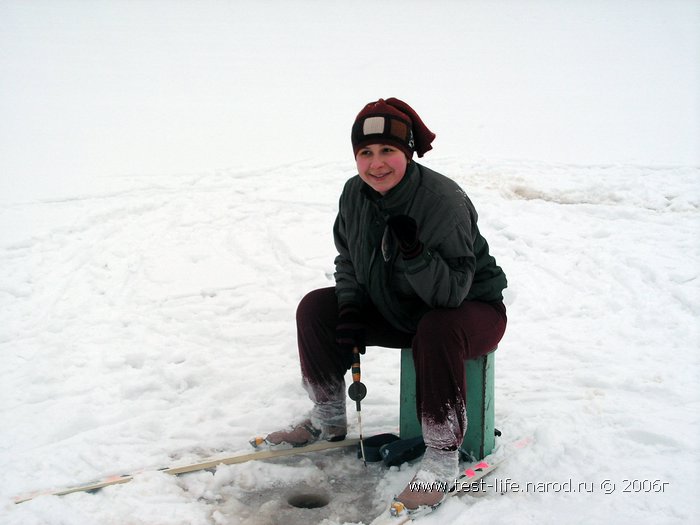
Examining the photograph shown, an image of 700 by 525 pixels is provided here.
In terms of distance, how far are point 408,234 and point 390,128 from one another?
19.7 inches

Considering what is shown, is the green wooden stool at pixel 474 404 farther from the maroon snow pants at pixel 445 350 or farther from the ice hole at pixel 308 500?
the ice hole at pixel 308 500

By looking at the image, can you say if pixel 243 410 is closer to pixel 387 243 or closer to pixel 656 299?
pixel 387 243

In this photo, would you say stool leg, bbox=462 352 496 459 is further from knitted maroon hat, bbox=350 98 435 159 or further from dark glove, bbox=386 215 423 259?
knitted maroon hat, bbox=350 98 435 159

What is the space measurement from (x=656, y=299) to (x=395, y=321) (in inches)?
133

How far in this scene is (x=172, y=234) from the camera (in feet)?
23.2

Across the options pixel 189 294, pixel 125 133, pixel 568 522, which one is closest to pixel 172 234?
pixel 189 294

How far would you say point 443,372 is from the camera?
8.57ft

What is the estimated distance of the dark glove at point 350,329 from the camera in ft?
9.64

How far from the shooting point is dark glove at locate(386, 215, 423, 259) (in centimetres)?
259

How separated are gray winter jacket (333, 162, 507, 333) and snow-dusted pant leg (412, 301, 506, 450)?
0.34 feet

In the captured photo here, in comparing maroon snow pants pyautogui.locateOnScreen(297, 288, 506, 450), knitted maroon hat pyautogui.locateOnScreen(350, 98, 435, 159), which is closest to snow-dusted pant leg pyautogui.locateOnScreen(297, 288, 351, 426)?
maroon snow pants pyautogui.locateOnScreen(297, 288, 506, 450)

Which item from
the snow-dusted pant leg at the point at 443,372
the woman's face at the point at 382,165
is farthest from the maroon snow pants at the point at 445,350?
the woman's face at the point at 382,165

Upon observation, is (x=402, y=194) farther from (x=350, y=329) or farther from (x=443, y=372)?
(x=443, y=372)

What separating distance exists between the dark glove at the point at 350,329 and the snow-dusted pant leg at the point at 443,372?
0.34 metres
